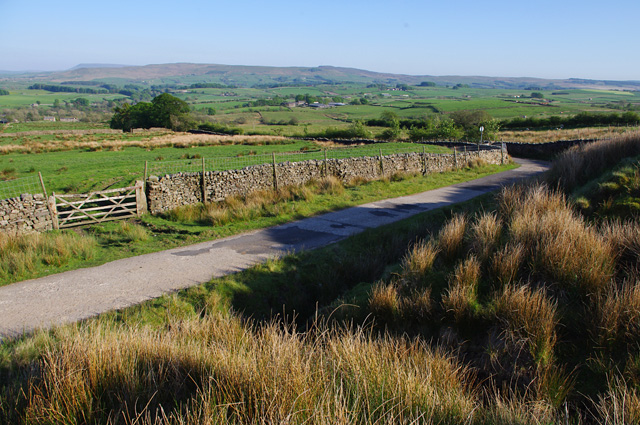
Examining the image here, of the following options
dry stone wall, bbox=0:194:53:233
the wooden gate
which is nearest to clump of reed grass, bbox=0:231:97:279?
dry stone wall, bbox=0:194:53:233

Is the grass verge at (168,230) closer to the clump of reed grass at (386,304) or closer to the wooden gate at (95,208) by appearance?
the wooden gate at (95,208)

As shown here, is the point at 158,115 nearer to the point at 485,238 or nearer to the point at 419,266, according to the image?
the point at 419,266

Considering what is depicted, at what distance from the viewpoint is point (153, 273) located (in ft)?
31.1

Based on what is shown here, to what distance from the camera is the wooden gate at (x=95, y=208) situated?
42.7ft

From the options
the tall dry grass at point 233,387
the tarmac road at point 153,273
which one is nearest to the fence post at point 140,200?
the tarmac road at point 153,273

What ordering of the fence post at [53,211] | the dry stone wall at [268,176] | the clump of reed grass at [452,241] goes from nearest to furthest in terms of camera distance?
1. the clump of reed grass at [452,241]
2. the fence post at [53,211]
3. the dry stone wall at [268,176]

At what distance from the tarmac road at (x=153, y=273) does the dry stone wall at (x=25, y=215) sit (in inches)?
148

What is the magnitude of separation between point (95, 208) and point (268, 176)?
23.0 feet

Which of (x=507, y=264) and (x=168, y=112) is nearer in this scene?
(x=507, y=264)

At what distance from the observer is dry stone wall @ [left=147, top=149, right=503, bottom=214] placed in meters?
15.6

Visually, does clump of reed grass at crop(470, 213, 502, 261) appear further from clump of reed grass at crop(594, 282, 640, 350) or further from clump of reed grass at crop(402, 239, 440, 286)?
clump of reed grass at crop(594, 282, 640, 350)

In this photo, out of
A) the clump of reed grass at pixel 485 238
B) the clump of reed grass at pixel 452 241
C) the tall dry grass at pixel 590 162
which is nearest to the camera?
the clump of reed grass at pixel 485 238

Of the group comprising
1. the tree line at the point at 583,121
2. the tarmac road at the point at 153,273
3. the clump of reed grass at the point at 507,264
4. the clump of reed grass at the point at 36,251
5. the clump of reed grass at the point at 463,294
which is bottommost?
the tarmac road at the point at 153,273

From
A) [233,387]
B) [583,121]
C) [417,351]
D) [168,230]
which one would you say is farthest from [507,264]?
[583,121]
